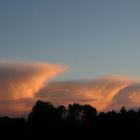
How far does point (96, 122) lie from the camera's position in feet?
553

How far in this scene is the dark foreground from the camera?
156 m

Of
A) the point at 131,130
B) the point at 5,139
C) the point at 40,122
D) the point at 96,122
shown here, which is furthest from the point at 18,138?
the point at 131,130

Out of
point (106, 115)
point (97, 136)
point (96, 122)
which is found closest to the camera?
point (97, 136)

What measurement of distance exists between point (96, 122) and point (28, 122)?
101 feet

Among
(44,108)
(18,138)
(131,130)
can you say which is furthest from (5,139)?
(131,130)

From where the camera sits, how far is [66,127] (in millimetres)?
162375

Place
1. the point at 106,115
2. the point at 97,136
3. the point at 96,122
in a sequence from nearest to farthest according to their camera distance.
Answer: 1. the point at 97,136
2. the point at 96,122
3. the point at 106,115

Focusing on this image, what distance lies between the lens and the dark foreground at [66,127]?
156m

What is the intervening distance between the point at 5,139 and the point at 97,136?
110 feet

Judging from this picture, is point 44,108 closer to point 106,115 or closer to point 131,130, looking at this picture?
point 106,115

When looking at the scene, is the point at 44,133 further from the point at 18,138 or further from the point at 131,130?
the point at 131,130

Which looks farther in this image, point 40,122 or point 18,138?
point 40,122

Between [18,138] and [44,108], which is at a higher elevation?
[44,108]

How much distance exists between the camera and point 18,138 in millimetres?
162875
